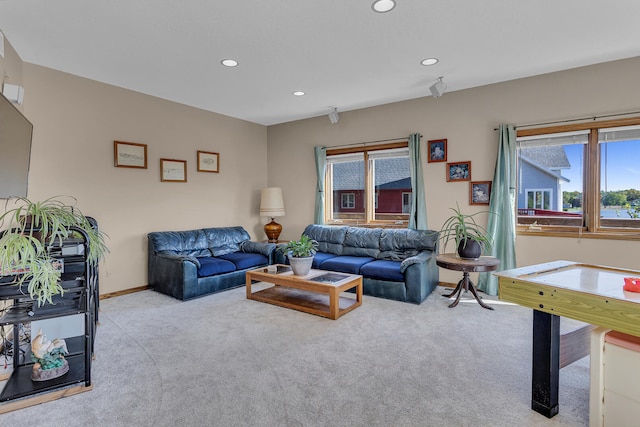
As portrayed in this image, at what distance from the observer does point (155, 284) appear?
444 centimetres

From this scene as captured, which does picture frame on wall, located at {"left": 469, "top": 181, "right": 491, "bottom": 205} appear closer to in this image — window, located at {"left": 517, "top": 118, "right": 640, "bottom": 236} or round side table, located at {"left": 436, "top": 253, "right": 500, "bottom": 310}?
window, located at {"left": 517, "top": 118, "right": 640, "bottom": 236}

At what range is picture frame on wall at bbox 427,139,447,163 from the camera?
15.1ft

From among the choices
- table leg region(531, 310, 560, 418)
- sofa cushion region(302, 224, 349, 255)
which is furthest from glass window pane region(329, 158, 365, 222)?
table leg region(531, 310, 560, 418)

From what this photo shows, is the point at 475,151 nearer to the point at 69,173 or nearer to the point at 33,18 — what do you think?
the point at 33,18

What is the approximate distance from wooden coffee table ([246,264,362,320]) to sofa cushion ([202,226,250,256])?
123 centimetres

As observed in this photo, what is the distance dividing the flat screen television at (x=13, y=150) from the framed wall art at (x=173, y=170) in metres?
1.70

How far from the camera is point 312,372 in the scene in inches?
91.7

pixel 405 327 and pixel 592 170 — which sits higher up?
pixel 592 170

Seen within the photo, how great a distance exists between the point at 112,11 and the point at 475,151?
13.8 ft

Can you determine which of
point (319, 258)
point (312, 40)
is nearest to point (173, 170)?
point (319, 258)

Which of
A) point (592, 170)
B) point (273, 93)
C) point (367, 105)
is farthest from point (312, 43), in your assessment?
point (592, 170)

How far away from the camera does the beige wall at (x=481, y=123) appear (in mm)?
3578

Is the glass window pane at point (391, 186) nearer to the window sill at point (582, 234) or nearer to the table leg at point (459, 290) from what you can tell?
the table leg at point (459, 290)

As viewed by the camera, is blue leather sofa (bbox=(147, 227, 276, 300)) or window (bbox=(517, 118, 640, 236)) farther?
blue leather sofa (bbox=(147, 227, 276, 300))
